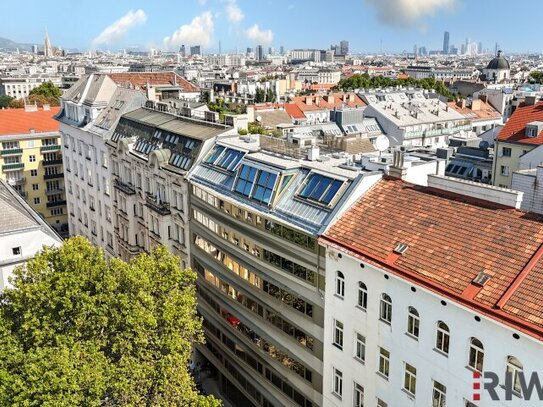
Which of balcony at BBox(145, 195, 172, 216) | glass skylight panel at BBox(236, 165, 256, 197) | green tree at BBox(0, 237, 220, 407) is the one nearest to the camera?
green tree at BBox(0, 237, 220, 407)

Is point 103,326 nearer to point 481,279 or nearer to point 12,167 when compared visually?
point 481,279

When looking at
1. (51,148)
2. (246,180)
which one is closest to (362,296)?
(246,180)

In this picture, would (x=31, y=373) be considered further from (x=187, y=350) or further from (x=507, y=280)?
(x=507, y=280)

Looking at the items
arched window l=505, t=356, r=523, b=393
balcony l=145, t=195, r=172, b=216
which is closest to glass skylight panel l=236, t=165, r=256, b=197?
balcony l=145, t=195, r=172, b=216

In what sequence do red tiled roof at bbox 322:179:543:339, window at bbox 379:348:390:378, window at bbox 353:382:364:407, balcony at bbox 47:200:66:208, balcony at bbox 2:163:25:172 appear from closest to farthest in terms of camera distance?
red tiled roof at bbox 322:179:543:339 < window at bbox 379:348:390:378 < window at bbox 353:382:364:407 < balcony at bbox 2:163:25:172 < balcony at bbox 47:200:66:208

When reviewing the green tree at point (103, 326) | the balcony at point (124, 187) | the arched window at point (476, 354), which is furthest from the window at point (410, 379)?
the balcony at point (124, 187)

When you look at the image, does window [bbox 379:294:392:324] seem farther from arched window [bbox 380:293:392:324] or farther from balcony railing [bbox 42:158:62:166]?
balcony railing [bbox 42:158:62:166]

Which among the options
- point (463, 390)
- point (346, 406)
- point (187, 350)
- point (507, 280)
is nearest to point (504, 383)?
point (463, 390)

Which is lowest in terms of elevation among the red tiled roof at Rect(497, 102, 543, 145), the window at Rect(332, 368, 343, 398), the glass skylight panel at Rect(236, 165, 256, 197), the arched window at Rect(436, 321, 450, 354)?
the window at Rect(332, 368, 343, 398)
